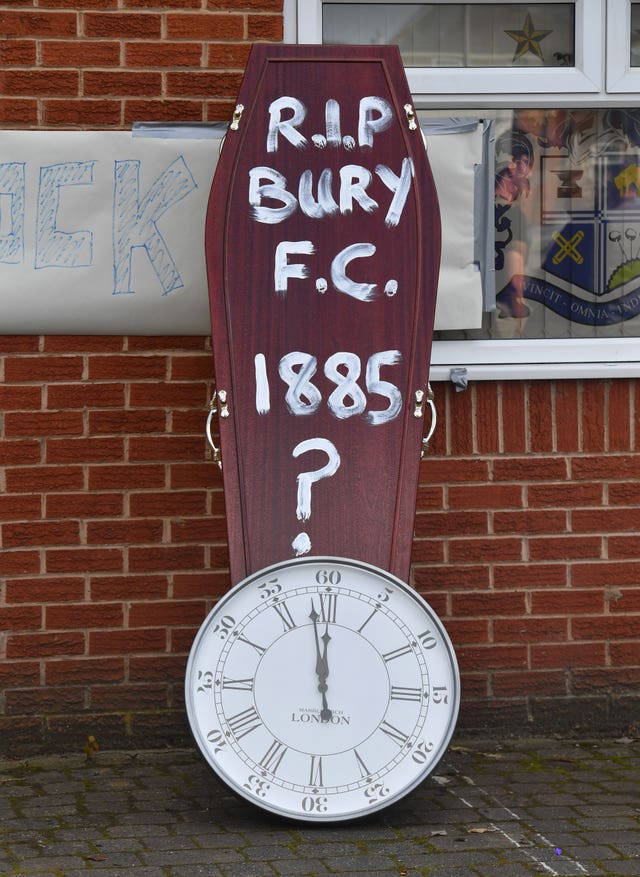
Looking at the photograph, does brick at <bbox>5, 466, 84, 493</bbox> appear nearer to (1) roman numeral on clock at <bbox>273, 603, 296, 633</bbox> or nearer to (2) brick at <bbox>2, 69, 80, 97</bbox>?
(1) roman numeral on clock at <bbox>273, 603, 296, 633</bbox>

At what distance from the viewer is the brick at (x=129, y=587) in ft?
14.6

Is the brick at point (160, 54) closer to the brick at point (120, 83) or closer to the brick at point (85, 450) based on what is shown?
the brick at point (120, 83)

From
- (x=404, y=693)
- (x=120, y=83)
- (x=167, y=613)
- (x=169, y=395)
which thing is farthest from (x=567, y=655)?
(x=120, y=83)

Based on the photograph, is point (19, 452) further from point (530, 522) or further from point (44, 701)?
point (530, 522)

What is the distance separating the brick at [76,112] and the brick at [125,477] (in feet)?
3.78

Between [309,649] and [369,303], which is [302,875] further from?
[369,303]

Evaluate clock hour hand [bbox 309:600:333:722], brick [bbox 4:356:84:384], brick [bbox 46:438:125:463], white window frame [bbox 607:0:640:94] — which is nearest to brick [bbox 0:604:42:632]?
brick [bbox 46:438:125:463]

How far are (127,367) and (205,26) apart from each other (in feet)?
3.85

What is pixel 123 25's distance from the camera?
4.37m

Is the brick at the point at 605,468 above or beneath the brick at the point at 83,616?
above

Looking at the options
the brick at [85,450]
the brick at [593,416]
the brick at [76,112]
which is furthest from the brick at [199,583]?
the brick at [76,112]

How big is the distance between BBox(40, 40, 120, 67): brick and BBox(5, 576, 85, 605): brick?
5.64 feet

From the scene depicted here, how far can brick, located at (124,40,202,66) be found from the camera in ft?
14.3

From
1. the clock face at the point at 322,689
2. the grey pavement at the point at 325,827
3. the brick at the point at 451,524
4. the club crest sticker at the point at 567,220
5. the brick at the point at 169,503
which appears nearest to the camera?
the grey pavement at the point at 325,827
